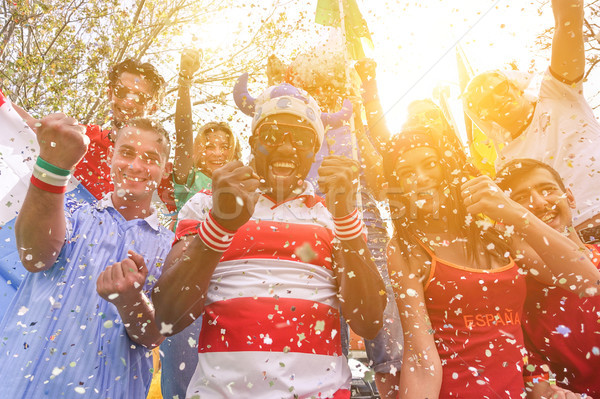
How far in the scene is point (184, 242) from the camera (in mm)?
1969

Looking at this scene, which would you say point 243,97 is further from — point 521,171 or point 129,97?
point 521,171

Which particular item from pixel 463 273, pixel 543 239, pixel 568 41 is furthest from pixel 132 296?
pixel 568 41

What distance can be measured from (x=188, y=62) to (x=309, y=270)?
7.86 ft

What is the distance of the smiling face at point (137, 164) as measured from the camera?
249cm

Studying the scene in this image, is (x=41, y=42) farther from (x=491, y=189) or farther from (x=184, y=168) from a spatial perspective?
(x=491, y=189)

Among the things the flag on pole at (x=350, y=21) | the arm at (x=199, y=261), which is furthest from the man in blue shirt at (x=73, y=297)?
the flag on pole at (x=350, y=21)

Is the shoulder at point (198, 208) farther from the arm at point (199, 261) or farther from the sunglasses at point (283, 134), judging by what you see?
the sunglasses at point (283, 134)

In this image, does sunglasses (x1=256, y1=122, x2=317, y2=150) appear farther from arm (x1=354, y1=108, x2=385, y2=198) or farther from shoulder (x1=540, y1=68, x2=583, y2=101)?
shoulder (x1=540, y1=68, x2=583, y2=101)

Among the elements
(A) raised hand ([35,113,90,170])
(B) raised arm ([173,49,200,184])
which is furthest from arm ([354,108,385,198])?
(A) raised hand ([35,113,90,170])

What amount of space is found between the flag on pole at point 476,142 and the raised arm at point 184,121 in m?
2.55

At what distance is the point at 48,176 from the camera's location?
5.90 ft

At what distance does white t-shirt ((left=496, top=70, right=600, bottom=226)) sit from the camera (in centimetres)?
261

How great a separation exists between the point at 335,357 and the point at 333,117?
94.7 inches

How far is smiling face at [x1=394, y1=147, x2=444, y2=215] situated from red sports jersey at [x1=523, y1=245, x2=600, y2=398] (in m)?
0.72
